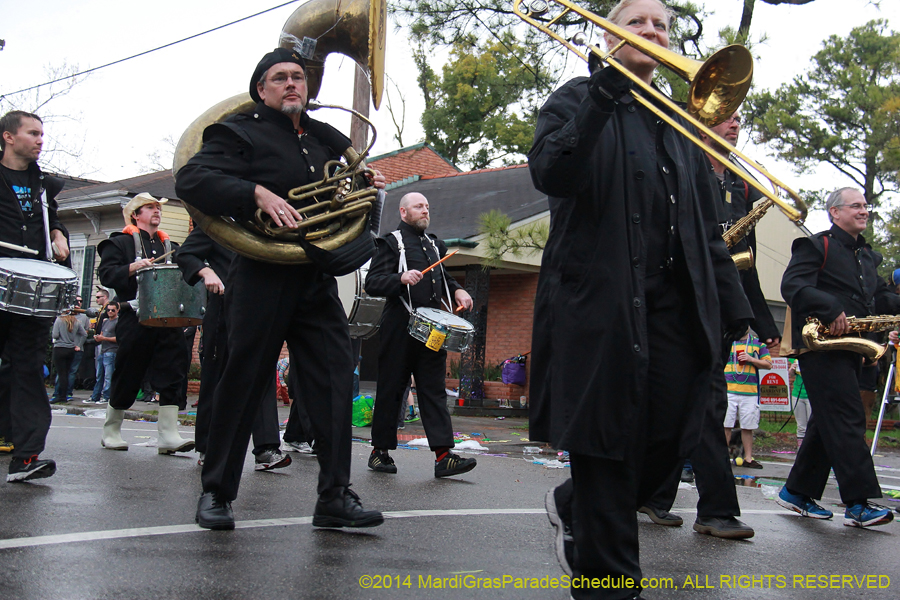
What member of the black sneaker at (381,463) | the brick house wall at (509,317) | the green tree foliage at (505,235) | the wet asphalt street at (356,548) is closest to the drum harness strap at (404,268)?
the black sneaker at (381,463)

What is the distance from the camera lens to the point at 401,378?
7055 mm

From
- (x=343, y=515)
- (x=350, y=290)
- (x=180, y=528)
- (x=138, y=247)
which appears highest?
(x=350, y=290)

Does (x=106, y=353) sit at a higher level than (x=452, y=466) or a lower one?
higher

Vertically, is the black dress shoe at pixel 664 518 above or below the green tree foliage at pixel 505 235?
below

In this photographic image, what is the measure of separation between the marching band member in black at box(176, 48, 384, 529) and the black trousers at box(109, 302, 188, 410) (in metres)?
3.12

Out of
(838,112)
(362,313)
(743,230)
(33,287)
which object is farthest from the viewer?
(838,112)

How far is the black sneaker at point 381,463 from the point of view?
22.2 feet

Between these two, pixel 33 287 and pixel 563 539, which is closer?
pixel 563 539

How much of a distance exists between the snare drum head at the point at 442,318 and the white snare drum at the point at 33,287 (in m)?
2.47

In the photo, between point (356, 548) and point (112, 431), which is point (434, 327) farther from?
point (356, 548)

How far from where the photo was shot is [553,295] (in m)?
3.10

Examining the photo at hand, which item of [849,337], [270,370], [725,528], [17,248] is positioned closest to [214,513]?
[270,370]

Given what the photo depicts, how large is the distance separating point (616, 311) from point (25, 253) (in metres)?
4.29

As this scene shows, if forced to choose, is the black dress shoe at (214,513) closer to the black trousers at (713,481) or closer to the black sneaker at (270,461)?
the black trousers at (713,481)
